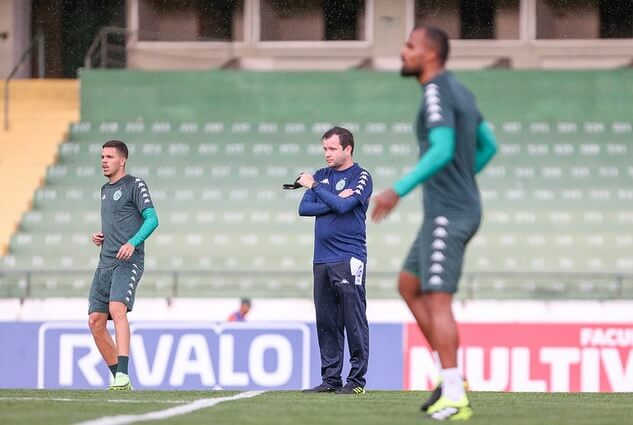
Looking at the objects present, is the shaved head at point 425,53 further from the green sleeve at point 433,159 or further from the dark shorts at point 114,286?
the dark shorts at point 114,286

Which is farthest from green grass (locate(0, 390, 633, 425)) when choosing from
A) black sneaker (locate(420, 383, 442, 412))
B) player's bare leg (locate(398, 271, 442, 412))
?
player's bare leg (locate(398, 271, 442, 412))

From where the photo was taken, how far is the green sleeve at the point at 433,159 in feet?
20.3

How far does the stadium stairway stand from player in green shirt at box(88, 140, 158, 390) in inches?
341

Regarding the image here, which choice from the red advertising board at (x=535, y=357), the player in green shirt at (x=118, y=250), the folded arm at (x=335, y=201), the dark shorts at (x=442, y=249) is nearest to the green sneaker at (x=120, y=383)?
the player in green shirt at (x=118, y=250)

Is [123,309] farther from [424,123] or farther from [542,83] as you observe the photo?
[542,83]

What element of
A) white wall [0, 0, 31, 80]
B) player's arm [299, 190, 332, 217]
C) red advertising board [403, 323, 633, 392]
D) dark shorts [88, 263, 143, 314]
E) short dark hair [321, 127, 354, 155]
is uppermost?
white wall [0, 0, 31, 80]

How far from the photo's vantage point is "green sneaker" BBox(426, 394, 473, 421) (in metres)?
6.22

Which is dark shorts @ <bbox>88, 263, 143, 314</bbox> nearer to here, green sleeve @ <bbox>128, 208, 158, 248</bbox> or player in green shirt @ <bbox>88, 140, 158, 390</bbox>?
player in green shirt @ <bbox>88, 140, 158, 390</bbox>

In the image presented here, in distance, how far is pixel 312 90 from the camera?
20.8 metres

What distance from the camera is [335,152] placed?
8.80 meters

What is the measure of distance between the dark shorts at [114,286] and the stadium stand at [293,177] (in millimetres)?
5237

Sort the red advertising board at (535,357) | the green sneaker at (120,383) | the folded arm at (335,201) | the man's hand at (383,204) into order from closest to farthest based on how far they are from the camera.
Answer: the man's hand at (383,204) → the folded arm at (335,201) → the green sneaker at (120,383) → the red advertising board at (535,357)

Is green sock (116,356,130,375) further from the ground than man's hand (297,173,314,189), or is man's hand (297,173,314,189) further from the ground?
man's hand (297,173,314,189)

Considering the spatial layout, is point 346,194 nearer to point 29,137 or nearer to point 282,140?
point 282,140
